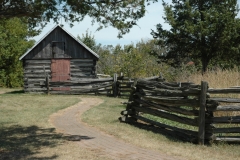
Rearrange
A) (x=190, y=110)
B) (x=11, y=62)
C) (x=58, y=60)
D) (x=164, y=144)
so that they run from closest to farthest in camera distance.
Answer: (x=164, y=144)
(x=190, y=110)
(x=58, y=60)
(x=11, y=62)

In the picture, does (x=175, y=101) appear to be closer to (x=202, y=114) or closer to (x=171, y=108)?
(x=171, y=108)

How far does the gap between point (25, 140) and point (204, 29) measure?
23037 millimetres

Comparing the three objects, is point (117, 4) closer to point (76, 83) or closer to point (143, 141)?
point (143, 141)

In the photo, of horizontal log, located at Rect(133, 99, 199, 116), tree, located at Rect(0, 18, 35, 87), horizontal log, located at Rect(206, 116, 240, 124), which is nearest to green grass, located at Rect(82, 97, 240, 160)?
horizontal log, located at Rect(206, 116, 240, 124)

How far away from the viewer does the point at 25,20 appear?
770cm

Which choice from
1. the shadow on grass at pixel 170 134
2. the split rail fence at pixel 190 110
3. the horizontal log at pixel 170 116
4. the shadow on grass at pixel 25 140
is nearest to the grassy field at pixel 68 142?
the shadow on grass at pixel 25 140

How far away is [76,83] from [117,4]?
16.5m

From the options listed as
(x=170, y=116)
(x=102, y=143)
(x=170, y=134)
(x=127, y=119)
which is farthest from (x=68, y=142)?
(x=127, y=119)

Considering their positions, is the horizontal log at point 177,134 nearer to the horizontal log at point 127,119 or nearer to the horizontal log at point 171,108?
the horizontal log at point 171,108

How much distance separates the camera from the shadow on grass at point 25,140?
22.2ft

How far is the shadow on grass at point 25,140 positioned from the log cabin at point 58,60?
14.7m

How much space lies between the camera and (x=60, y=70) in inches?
974

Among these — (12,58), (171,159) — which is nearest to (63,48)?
(12,58)

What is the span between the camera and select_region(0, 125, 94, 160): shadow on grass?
678 cm
